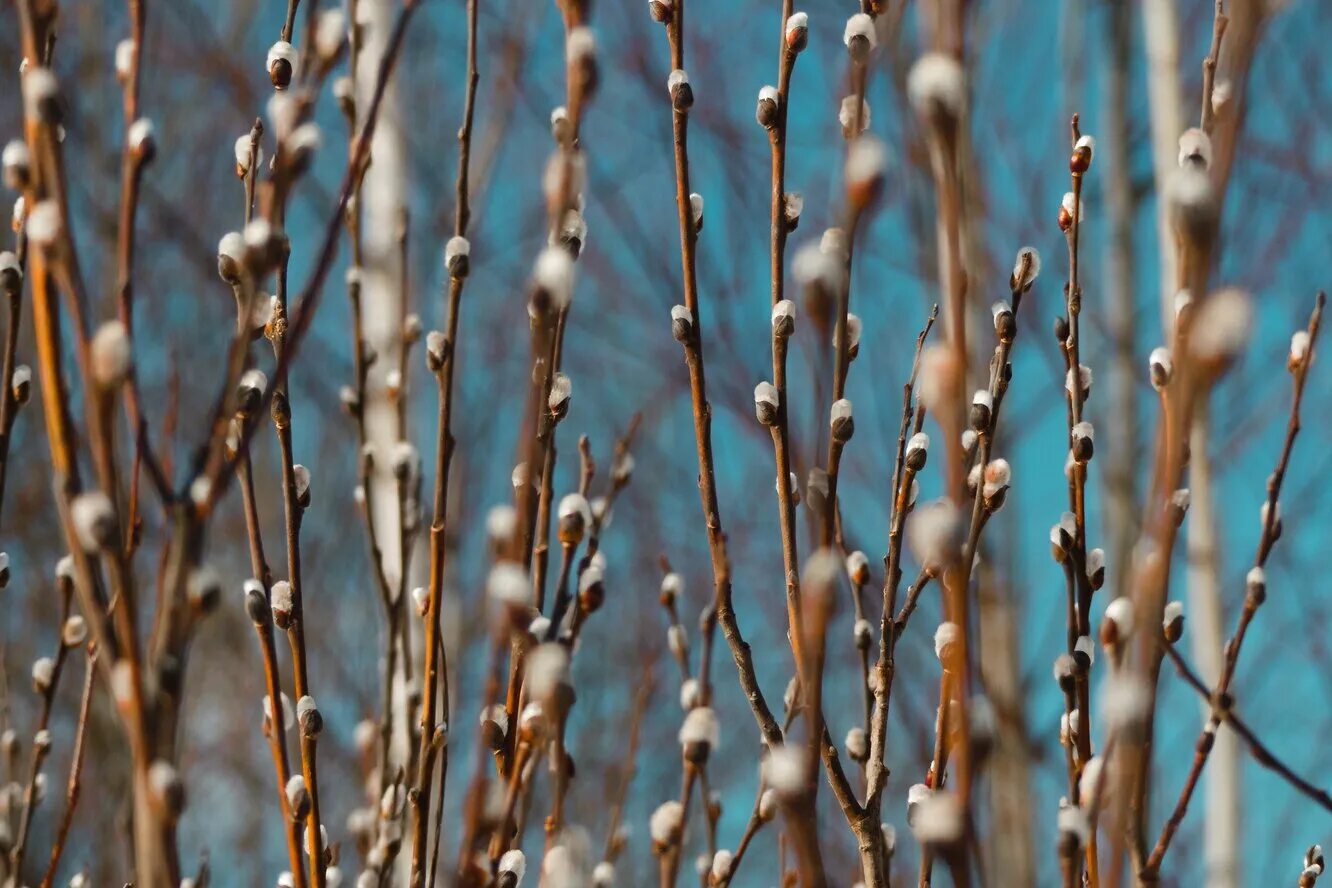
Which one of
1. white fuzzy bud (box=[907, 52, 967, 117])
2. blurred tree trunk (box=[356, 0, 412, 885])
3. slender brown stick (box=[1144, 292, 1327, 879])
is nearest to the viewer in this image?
white fuzzy bud (box=[907, 52, 967, 117])

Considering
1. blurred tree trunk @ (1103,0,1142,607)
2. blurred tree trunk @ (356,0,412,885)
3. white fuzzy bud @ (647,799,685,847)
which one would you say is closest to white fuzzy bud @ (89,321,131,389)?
white fuzzy bud @ (647,799,685,847)

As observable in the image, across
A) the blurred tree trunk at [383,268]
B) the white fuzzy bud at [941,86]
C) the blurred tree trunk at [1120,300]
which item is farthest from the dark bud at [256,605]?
the blurred tree trunk at [1120,300]

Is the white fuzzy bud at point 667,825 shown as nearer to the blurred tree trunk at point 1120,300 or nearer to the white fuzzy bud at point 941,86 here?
the white fuzzy bud at point 941,86

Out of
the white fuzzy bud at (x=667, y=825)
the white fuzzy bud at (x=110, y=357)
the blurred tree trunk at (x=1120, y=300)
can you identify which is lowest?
the white fuzzy bud at (x=667, y=825)

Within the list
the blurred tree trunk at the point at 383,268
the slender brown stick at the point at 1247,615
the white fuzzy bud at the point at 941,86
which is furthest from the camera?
the blurred tree trunk at the point at 383,268

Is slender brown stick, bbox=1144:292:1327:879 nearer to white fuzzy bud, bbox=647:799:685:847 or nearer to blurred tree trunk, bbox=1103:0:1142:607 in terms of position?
white fuzzy bud, bbox=647:799:685:847

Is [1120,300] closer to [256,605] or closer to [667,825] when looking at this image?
[667,825]

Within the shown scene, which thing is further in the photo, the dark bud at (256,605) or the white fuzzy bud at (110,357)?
the dark bud at (256,605)

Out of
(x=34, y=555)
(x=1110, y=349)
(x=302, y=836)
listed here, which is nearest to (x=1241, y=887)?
(x=1110, y=349)

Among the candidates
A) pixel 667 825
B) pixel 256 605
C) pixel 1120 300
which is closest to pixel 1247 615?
pixel 667 825

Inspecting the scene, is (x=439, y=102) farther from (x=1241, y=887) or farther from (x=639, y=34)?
(x=1241, y=887)

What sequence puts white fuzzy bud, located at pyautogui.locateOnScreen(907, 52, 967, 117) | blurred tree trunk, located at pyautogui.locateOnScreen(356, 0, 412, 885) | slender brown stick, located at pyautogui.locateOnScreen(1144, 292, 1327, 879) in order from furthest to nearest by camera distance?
blurred tree trunk, located at pyautogui.locateOnScreen(356, 0, 412, 885) < slender brown stick, located at pyautogui.locateOnScreen(1144, 292, 1327, 879) < white fuzzy bud, located at pyautogui.locateOnScreen(907, 52, 967, 117)

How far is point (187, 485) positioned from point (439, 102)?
4459mm

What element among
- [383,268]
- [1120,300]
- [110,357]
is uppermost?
[383,268]
